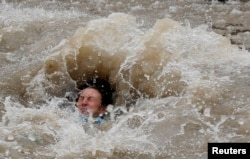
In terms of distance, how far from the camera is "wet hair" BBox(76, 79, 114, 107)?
→ 6832 mm

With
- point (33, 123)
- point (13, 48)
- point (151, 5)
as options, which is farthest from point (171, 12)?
point (33, 123)

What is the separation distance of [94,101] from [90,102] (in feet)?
0.18

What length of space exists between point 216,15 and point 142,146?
5.39 m

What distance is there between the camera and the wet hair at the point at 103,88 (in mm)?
6832

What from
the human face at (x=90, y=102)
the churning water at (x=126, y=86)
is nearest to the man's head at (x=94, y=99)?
the human face at (x=90, y=102)

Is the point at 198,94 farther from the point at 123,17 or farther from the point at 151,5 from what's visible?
the point at 151,5

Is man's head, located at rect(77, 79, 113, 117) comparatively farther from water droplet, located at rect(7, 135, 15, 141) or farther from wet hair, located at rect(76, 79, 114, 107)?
water droplet, located at rect(7, 135, 15, 141)

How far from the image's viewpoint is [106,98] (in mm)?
6871

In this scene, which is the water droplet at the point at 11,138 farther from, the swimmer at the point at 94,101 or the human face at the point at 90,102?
the human face at the point at 90,102

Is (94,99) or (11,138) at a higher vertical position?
(11,138)

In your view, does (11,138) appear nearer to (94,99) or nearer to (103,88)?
(94,99)

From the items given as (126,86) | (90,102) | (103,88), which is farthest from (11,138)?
(103,88)

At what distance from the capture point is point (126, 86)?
21.7ft

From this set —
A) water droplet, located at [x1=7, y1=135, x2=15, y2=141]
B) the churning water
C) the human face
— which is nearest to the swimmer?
the human face
